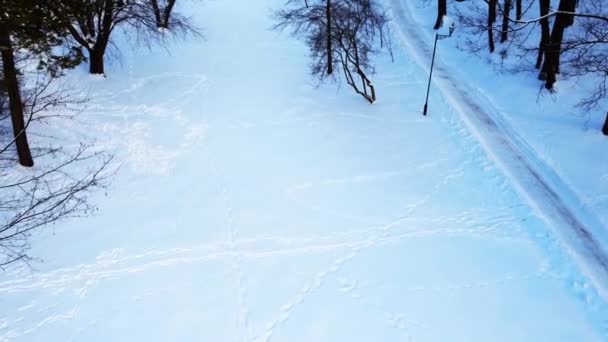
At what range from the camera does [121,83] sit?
19.9 meters

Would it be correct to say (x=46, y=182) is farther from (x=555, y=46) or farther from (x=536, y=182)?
(x=555, y=46)

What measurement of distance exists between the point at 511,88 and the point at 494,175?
6388 millimetres

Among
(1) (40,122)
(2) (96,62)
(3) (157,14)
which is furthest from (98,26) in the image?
(1) (40,122)

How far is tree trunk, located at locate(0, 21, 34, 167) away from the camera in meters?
12.0

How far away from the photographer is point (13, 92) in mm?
12859

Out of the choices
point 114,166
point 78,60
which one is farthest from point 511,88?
point 78,60

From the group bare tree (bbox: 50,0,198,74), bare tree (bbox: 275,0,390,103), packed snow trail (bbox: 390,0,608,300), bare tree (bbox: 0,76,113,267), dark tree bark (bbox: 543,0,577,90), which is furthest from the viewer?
bare tree (bbox: 275,0,390,103)

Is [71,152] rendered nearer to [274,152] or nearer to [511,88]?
[274,152]

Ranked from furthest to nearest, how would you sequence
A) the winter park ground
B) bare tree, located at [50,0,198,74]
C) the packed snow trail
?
bare tree, located at [50,0,198,74] → the packed snow trail → the winter park ground

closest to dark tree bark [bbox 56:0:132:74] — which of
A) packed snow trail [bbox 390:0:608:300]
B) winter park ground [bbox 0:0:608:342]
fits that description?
winter park ground [bbox 0:0:608:342]

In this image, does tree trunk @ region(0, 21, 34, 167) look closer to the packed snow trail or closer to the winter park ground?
the winter park ground

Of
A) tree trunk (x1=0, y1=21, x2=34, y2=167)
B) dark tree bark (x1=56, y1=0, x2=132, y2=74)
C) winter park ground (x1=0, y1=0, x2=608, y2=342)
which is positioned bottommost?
winter park ground (x1=0, y1=0, x2=608, y2=342)

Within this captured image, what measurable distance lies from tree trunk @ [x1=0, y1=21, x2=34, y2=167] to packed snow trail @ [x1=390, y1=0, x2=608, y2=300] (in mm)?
13843

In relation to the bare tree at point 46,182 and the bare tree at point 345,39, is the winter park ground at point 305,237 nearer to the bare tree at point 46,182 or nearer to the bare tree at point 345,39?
the bare tree at point 46,182
